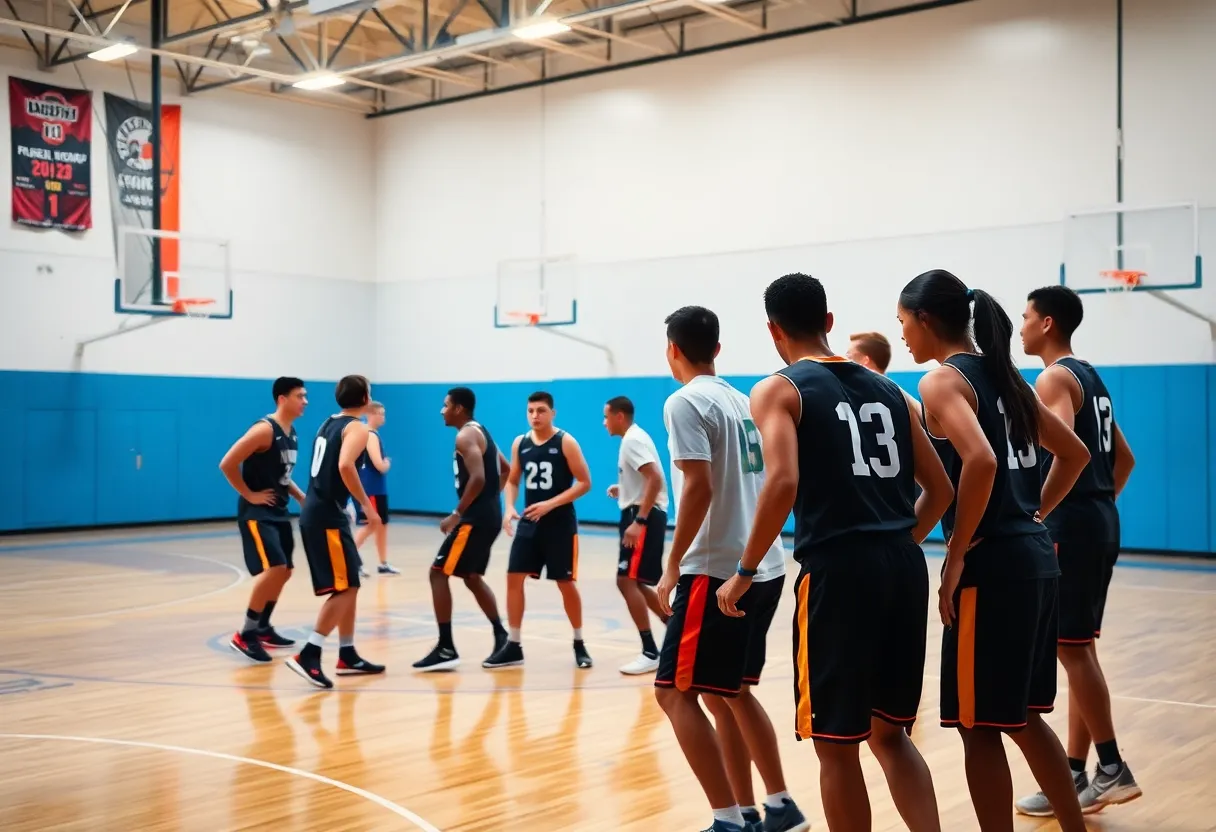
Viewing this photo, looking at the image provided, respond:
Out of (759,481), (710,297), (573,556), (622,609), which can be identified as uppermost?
(710,297)

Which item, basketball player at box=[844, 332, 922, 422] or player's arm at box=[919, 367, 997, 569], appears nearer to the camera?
player's arm at box=[919, 367, 997, 569]

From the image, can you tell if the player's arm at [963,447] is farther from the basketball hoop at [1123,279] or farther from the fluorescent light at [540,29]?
the fluorescent light at [540,29]

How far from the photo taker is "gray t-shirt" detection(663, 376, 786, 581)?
4.36 meters

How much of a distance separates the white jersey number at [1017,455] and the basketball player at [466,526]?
4673 millimetres

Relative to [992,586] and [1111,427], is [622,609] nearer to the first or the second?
[1111,427]

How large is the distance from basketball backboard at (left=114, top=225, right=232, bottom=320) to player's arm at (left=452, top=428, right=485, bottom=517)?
36.1 ft

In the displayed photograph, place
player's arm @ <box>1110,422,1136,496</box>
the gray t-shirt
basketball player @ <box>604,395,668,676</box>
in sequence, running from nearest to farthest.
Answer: the gray t-shirt → player's arm @ <box>1110,422,1136,496</box> → basketball player @ <box>604,395,668,676</box>

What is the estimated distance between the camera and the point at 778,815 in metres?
4.54

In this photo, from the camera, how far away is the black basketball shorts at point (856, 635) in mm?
3451

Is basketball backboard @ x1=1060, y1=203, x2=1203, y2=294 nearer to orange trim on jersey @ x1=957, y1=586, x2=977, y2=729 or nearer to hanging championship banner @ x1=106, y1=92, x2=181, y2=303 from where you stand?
orange trim on jersey @ x1=957, y1=586, x2=977, y2=729

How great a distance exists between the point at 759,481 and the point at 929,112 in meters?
13.2

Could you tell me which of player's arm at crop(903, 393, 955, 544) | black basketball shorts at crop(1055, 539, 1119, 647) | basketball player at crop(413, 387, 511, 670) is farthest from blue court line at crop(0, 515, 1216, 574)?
player's arm at crop(903, 393, 955, 544)

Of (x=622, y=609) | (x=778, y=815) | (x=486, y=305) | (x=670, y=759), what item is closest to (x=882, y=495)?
(x=778, y=815)

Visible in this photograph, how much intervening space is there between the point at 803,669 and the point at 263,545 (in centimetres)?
593
